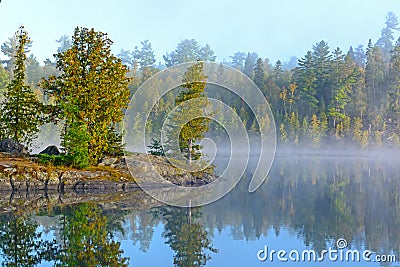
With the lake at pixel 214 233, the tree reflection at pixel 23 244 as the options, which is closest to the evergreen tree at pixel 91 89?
the lake at pixel 214 233

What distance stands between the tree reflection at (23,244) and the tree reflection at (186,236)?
2332 millimetres

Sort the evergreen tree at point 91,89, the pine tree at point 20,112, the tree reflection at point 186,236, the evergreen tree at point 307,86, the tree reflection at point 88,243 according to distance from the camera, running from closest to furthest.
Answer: the tree reflection at point 88,243 → the tree reflection at point 186,236 → the evergreen tree at point 91,89 → the pine tree at point 20,112 → the evergreen tree at point 307,86

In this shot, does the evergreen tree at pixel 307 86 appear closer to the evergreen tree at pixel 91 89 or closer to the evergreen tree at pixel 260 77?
the evergreen tree at pixel 260 77

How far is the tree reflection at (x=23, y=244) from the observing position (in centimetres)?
805

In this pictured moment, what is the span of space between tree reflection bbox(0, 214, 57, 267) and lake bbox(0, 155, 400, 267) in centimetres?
2

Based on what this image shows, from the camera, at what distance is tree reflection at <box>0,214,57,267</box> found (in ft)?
26.4

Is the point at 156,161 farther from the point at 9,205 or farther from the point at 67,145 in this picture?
the point at 9,205

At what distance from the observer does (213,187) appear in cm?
1892

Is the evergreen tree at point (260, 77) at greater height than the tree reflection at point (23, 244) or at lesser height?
greater

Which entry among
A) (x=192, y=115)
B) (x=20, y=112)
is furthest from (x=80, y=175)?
(x=192, y=115)

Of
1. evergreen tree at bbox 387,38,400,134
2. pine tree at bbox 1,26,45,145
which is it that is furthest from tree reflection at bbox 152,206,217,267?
evergreen tree at bbox 387,38,400,134

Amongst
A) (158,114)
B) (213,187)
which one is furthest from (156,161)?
(158,114)

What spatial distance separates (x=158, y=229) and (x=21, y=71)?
13.3 metres

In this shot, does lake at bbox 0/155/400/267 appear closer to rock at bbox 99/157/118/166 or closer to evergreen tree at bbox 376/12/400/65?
rock at bbox 99/157/118/166
